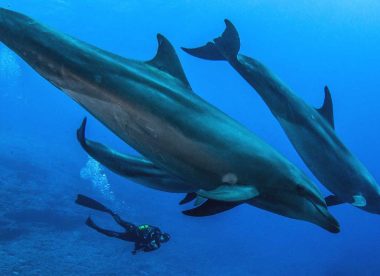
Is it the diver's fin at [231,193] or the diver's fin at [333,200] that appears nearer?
the diver's fin at [231,193]

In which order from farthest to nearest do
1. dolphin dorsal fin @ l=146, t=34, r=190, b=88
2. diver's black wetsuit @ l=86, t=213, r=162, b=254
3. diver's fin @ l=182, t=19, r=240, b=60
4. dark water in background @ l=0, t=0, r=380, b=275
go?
dark water in background @ l=0, t=0, r=380, b=275, diver's black wetsuit @ l=86, t=213, r=162, b=254, diver's fin @ l=182, t=19, r=240, b=60, dolphin dorsal fin @ l=146, t=34, r=190, b=88

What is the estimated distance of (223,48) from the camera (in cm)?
736

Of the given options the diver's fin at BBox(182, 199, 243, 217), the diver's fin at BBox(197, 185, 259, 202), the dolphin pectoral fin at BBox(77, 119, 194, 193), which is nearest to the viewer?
the diver's fin at BBox(197, 185, 259, 202)

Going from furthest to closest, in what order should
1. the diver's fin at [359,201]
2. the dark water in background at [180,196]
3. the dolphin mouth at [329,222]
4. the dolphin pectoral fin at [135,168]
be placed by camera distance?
the dark water in background at [180,196], the diver's fin at [359,201], the dolphin pectoral fin at [135,168], the dolphin mouth at [329,222]

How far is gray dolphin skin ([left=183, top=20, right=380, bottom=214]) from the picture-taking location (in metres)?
6.61

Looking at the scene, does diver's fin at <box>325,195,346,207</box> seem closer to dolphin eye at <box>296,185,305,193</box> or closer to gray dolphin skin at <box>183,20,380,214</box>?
gray dolphin skin at <box>183,20,380,214</box>

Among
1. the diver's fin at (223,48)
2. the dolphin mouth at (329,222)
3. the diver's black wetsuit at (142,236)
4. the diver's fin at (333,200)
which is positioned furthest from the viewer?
the diver's black wetsuit at (142,236)

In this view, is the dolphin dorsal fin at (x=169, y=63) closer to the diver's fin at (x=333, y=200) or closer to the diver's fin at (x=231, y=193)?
the diver's fin at (x=231, y=193)

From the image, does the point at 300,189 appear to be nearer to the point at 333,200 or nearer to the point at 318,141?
the point at 318,141

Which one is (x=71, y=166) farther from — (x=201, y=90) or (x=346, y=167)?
(x=201, y=90)

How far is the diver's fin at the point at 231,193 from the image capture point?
11.5 ft

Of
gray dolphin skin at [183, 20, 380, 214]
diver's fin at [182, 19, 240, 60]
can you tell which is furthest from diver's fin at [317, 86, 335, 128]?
diver's fin at [182, 19, 240, 60]

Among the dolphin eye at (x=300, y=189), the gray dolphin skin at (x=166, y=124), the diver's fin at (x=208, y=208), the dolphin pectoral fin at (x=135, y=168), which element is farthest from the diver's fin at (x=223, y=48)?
the diver's fin at (x=208, y=208)

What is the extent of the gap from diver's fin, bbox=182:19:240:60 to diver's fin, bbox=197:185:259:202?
12.6 feet
